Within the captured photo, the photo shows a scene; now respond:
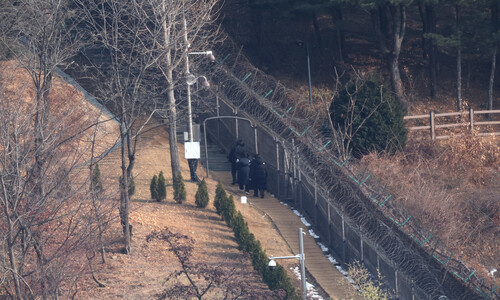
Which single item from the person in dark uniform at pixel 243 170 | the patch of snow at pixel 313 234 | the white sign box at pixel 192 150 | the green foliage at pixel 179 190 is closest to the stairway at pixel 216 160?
the person in dark uniform at pixel 243 170

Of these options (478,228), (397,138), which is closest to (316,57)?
(397,138)

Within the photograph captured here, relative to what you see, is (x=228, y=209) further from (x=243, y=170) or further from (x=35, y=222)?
(x=35, y=222)

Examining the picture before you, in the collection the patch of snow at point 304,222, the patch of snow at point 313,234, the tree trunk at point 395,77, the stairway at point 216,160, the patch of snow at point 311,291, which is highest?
the tree trunk at point 395,77

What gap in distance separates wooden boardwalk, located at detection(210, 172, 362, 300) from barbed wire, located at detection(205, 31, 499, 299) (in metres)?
1.34

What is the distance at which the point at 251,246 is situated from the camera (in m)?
18.0

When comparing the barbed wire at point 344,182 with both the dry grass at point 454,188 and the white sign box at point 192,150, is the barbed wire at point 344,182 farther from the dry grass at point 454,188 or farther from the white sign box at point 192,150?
the white sign box at point 192,150

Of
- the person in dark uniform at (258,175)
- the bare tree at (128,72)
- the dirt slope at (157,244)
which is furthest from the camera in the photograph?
the person in dark uniform at (258,175)

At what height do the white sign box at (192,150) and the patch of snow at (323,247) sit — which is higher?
the white sign box at (192,150)

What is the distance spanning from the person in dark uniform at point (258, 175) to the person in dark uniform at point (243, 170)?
0.26 m

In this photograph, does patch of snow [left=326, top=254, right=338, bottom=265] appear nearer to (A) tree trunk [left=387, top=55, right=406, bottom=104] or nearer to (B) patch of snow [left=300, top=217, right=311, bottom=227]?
(B) patch of snow [left=300, top=217, right=311, bottom=227]

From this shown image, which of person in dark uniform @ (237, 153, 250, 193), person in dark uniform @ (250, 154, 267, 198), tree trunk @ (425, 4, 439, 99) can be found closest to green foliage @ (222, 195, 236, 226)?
person in dark uniform @ (250, 154, 267, 198)

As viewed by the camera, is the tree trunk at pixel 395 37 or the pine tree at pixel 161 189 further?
the tree trunk at pixel 395 37

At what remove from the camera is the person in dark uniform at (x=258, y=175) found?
2280 centimetres

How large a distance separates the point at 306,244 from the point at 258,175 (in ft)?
12.1
